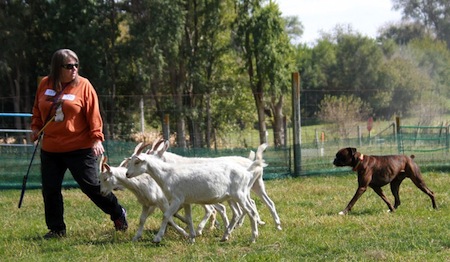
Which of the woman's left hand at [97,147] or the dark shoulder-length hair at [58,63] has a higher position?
the dark shoulder-length hair at [58,63]

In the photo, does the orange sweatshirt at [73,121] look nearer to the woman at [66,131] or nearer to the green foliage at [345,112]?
the woman at [66,131]

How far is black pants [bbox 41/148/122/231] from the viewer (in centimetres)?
782

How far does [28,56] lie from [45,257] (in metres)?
23.3

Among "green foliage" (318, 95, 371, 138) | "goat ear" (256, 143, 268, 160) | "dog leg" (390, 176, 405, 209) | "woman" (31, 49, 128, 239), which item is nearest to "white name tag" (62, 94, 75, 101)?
"woman" (31, 49, 128, 239)

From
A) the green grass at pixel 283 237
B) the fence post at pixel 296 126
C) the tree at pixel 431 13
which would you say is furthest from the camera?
the tree at pixel 431 13

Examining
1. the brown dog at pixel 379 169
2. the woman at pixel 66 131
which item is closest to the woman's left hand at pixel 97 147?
the woman at pixel 66 131

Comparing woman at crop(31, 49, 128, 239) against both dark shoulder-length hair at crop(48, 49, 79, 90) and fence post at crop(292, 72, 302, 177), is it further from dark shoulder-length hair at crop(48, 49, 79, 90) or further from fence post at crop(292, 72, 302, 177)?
fence post at crop(292, 72, 302, 177)

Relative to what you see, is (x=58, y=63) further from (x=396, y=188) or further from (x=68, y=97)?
(x=396, y=188)

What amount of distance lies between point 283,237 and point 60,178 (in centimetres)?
260

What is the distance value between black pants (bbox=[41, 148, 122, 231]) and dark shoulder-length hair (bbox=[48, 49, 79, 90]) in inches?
30.8

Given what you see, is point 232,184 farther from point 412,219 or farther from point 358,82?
point 358,82

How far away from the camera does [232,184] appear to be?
7.49 meters

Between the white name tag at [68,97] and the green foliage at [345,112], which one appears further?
the green foliage at [345,112]

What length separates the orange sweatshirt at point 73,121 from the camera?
766 centimetres
